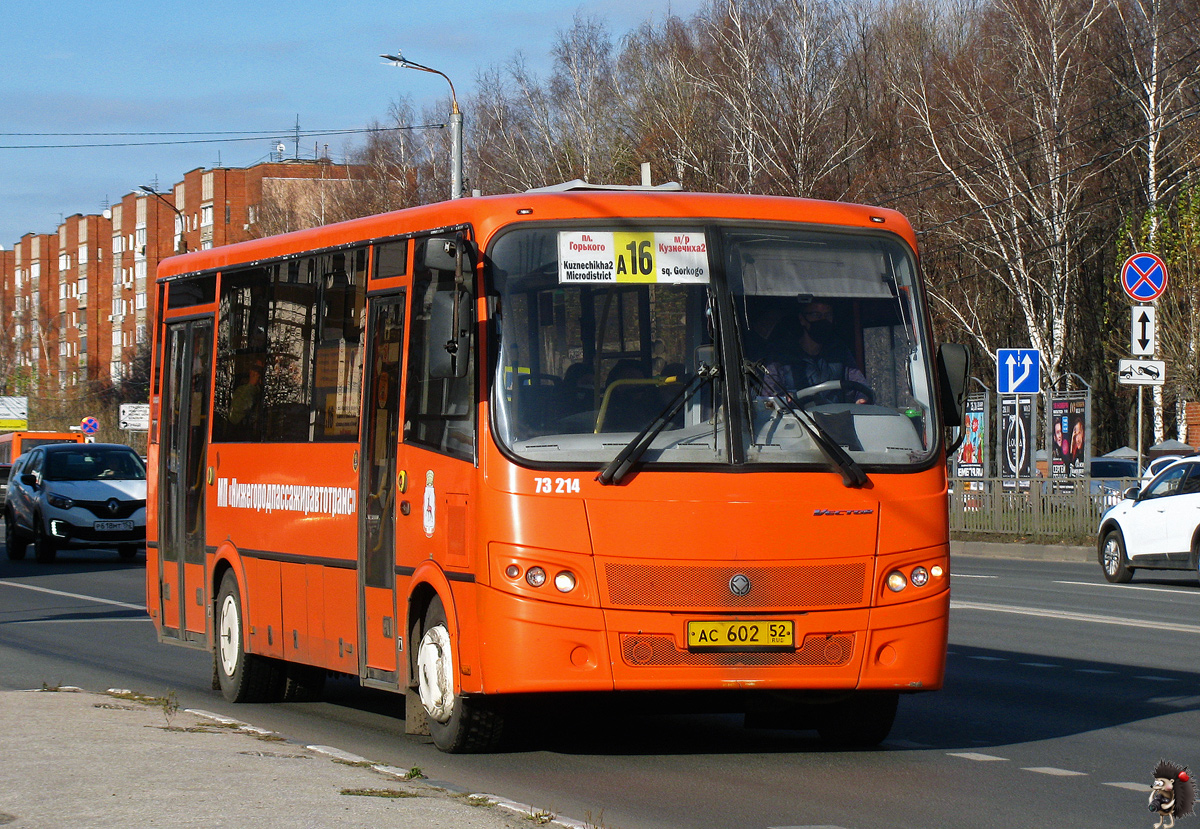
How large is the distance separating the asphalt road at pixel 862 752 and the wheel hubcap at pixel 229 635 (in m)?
0.23

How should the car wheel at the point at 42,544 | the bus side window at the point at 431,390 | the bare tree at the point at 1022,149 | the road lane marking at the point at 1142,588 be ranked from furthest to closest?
1. the bare tree at the point at 1022,149
2. the car wheel at the point at 42,544
3. the road lane marking at the point at 1142,588
4. the bus side window at the point at 431,390

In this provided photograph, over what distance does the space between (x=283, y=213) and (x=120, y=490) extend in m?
52.4

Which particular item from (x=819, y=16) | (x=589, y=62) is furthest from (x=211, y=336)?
(x=589, y=62)

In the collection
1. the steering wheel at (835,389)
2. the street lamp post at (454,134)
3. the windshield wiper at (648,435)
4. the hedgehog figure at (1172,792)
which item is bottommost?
the hedgehog figure at (1172,792)

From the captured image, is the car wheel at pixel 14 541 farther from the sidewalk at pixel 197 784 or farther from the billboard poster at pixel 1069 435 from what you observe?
the sidewalk at pixel 197 784

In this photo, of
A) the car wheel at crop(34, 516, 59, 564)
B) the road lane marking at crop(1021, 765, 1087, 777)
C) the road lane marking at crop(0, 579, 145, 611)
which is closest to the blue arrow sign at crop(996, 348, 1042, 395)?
the car wheel at crop(34, 516, 59, 564)

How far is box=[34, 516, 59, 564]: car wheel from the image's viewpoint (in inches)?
1110

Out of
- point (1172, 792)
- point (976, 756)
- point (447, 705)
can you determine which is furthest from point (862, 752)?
point (1172, 792)

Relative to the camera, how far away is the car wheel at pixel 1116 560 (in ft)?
75.8

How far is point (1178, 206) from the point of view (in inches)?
1809

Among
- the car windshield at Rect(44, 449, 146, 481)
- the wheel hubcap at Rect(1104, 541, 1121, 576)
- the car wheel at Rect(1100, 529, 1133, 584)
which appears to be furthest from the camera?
the car windshield at Rect(44, 449, 146, 481)

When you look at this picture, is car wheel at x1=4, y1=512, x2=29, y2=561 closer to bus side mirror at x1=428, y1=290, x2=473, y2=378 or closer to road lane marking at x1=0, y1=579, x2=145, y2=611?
road lane marking at x1=0, y1=579, x2=145, y2=611

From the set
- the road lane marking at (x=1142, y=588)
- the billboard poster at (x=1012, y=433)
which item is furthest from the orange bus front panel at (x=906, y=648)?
the billboard poster at (x=1012, y=433)

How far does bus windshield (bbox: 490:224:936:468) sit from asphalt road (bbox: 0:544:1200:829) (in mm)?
1456
